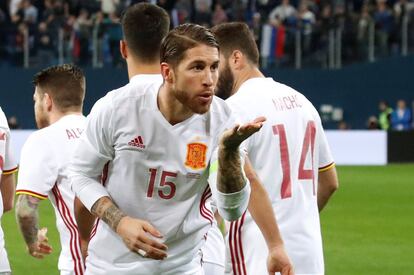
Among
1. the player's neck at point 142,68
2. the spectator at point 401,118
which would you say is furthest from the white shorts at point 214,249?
the spectator at point 401,118

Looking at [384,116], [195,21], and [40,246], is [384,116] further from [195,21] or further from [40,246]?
[40,246]

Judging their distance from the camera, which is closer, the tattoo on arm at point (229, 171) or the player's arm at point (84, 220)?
the tattoo on arm at point (229, 171)

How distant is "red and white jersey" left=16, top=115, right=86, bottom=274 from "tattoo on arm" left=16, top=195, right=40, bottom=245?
67 mm

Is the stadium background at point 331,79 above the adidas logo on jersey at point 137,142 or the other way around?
the other way around

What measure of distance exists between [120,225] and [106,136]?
0.38 m

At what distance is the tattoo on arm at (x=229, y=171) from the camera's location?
4.35m

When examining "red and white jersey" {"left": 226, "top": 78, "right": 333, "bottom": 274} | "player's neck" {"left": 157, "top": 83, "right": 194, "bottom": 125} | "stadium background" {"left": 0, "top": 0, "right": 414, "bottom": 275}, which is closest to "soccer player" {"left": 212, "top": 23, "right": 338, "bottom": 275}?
"red and white jersey" {"left": 226, "top": 78, "right": 333, "bottom": 274}

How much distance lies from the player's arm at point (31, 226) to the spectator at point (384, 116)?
77.3 feet

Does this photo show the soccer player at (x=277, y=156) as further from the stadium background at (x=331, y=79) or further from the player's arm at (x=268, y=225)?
the stadium background at (x=331, y=79)

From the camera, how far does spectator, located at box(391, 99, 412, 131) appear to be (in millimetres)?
29250

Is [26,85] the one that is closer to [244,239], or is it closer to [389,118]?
[389,118]

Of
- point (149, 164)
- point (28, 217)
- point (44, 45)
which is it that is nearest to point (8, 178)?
point (28, 217)

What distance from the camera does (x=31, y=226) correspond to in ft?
20.1

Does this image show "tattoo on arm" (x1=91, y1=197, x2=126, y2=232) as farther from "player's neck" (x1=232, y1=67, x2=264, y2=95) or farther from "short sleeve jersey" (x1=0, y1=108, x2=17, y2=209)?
"player's neck" (x1=232, y1=67, x2=264, y2=95)
